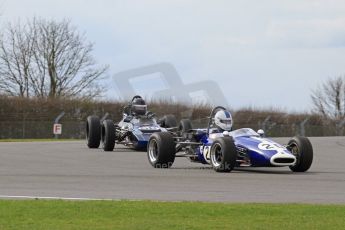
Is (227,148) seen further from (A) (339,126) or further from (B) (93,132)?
(A) (339,126)

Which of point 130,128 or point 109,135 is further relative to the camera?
point 130,128

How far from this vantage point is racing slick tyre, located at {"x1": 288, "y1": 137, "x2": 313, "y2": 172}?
19500mm

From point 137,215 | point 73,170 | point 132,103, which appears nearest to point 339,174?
point 73,170

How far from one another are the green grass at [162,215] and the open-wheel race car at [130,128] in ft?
52.2

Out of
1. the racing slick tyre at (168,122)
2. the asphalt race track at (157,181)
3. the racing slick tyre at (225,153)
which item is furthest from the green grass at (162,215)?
the racing slick tyre at (168,122)

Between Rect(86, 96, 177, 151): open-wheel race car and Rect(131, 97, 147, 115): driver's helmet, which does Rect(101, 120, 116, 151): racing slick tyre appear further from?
Rect(131, 97, 147, 115): driver's helmet

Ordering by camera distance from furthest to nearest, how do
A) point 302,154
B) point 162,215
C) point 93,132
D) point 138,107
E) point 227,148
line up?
point 93,132
point 138,107
point 302,154
point 227,148
point 162,215

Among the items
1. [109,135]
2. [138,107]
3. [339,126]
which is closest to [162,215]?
[109,135]

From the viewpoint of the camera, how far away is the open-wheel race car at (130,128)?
2864 centimetres

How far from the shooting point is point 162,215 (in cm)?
1092

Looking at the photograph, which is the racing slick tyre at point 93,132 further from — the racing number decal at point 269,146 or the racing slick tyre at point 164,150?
the racing number decal at point 269,146

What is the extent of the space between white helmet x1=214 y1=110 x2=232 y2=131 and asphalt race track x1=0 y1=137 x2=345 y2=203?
1.07 meters

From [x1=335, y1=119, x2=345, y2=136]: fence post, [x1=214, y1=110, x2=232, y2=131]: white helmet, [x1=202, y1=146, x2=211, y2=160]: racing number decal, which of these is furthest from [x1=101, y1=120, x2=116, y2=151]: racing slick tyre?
[x1=335, y1=119, x2=345, y2=136]: fence post

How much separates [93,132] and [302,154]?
1214cm
